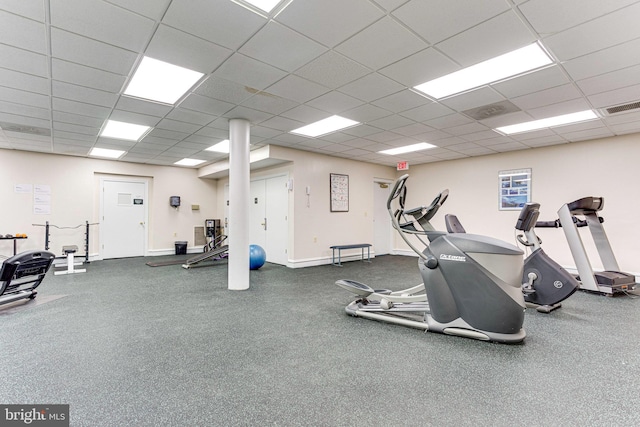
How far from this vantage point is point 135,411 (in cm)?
167

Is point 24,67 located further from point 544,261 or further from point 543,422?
point 544,261

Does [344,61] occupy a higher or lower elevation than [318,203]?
higher

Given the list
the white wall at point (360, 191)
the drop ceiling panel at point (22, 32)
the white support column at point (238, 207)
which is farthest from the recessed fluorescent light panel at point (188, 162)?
the drop ceiling panel at point (22, 32)

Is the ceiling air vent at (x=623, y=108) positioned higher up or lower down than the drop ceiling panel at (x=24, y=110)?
lower down

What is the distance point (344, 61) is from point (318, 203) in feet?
13.4

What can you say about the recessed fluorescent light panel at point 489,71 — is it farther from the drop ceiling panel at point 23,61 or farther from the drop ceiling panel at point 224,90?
the drop ceiling panel at point 23,61

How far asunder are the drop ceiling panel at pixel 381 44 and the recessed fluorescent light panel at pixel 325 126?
5.56ft

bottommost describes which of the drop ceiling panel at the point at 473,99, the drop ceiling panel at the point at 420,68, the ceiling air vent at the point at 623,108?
the ceiling air vent at the point at 623,108

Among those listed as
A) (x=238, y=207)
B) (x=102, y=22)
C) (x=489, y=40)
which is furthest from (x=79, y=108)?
(x=489, y=40)

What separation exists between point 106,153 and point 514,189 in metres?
9.28

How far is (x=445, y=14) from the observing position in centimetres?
221

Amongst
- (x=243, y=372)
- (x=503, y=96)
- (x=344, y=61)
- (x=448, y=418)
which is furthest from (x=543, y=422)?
(x=503, y=96)

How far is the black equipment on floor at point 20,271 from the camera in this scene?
11.4 ft

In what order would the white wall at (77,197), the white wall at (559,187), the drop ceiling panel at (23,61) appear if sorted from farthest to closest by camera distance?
the white wall at (77,197) → the white wall at (559,187) → the drop ceiling panel at (23,61)
